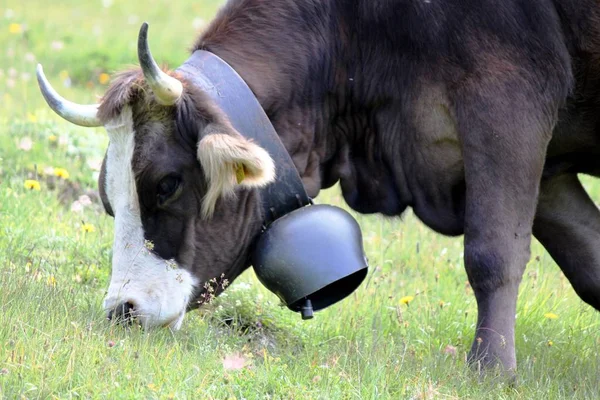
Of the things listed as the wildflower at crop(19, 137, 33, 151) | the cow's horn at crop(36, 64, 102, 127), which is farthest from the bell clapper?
the wildflower at crop(19, 137, 33, 151)

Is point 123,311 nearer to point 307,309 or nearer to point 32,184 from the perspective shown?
point 307,309

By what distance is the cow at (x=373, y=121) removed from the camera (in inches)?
180

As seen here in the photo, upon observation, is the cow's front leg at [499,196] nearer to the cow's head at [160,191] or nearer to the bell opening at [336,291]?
the bell opening at [336,291]

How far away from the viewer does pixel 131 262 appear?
4586mm

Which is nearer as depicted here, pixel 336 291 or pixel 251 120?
pixel 251 120

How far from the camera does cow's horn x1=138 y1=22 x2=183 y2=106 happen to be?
4.33 m

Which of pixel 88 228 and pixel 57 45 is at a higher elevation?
pixel 88 228

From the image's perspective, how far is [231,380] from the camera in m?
3.98

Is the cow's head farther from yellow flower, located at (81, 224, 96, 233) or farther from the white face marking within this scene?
yellow flower, located at (81, 224, 96, 233)

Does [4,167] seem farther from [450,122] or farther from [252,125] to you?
[450,122]

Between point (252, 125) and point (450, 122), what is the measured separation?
870mm

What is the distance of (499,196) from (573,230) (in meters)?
0.93

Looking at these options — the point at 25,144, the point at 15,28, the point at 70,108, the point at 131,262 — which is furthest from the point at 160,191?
the point at 15,28

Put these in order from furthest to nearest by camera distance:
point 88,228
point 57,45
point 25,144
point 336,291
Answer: point 57,45 → point 25,144 → point 88,228 → point 336,291
